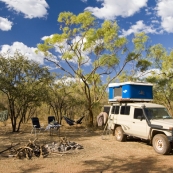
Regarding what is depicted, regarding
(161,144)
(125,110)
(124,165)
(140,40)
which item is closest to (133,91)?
(125,110)

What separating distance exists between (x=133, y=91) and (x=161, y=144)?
2.67 meters

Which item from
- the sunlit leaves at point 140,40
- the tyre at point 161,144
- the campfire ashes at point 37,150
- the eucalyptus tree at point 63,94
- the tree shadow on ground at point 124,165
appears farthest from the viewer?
the eucalyptus tree at point 63,94

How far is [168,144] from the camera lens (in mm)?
7402

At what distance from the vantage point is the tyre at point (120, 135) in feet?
32.1

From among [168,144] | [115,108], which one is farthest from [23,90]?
[168,144]

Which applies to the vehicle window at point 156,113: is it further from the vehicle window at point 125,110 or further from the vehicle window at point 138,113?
the vehicle window at point 125,110

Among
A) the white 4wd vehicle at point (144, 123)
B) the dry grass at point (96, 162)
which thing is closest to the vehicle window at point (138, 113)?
the white 4wd vehicle at point (144, 123)

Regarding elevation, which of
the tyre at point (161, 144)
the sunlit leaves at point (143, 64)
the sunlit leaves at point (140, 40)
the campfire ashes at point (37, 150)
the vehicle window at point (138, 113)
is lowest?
the campfire ashes at point (37, 150)

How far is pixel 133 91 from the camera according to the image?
958 cm

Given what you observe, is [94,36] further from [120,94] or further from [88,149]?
[88,149]

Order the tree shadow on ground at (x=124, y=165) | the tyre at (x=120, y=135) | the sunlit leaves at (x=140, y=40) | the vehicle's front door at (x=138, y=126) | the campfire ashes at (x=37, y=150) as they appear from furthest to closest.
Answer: the sunlit leaves at (x=140, y=40), the tyre at (x=120, y=135), the vehicle's front door at (x=138, y=126), the campfire ashes at (x=37, y=150), the tree shadow on ground at (x=124, y=165)

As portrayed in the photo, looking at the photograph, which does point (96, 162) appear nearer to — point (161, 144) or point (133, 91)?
point (161, 144)

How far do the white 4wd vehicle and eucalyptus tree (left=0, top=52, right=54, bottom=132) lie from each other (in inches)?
198

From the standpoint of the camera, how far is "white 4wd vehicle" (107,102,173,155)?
298 inches
